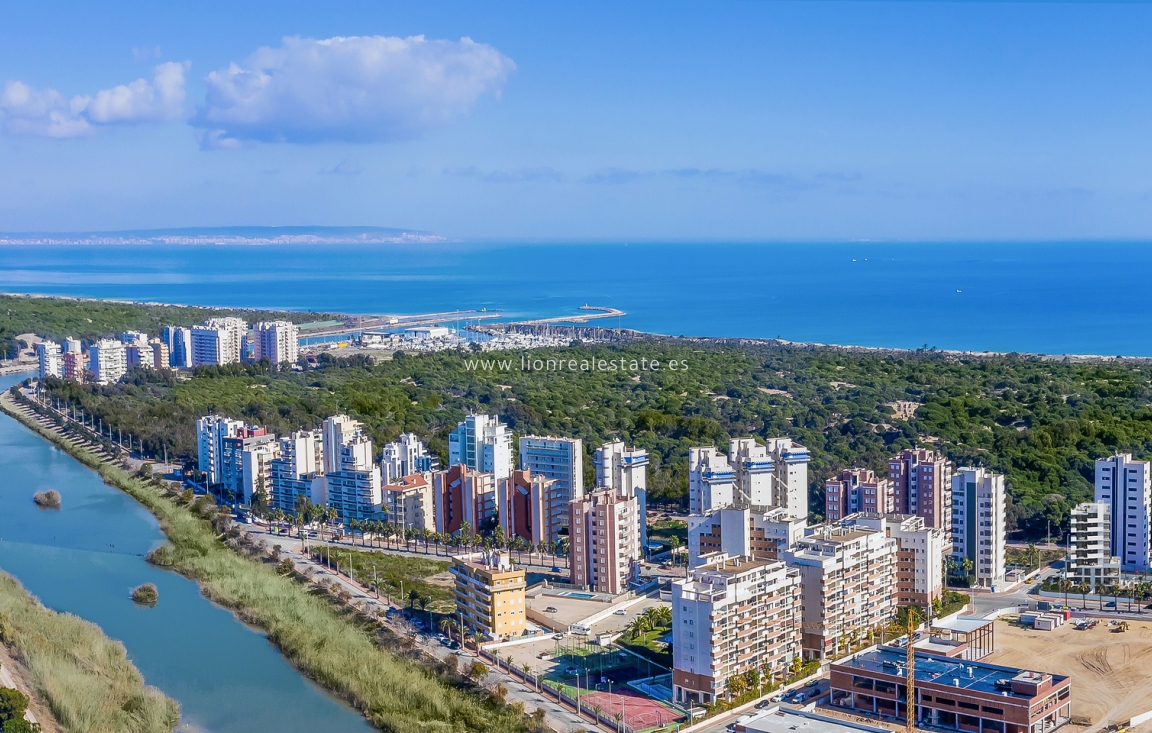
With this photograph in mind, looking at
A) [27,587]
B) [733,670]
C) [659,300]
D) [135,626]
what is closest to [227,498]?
[27,587]

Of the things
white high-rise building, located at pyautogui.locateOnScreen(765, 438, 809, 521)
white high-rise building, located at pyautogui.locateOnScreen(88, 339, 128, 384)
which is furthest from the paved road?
white high-rise building, located at pyautogui.locateOnScreen(88, 339, 128, 384)

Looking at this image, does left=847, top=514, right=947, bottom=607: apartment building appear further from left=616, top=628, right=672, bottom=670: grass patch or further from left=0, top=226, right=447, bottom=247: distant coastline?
left=0, top=226, right=447, bottom=247: distant coastline

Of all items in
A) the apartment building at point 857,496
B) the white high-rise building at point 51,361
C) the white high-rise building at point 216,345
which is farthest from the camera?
the white high-rise building at point 216,345

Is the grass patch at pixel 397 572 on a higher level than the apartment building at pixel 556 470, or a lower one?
lower

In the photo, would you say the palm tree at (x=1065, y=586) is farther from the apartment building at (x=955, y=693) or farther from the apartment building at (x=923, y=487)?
the apartment building at (x=955, y=693)

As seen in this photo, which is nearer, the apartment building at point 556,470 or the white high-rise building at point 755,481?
the white high-rise building at point 755,481

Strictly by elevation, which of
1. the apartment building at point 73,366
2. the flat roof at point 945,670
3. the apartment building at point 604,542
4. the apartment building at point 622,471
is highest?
the apartment building at point 73,366

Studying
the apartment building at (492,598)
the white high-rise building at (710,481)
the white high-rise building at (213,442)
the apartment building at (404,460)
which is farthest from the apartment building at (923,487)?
the white high-rise building at (213,442)

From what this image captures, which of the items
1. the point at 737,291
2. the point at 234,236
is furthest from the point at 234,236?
the point at 737,291
